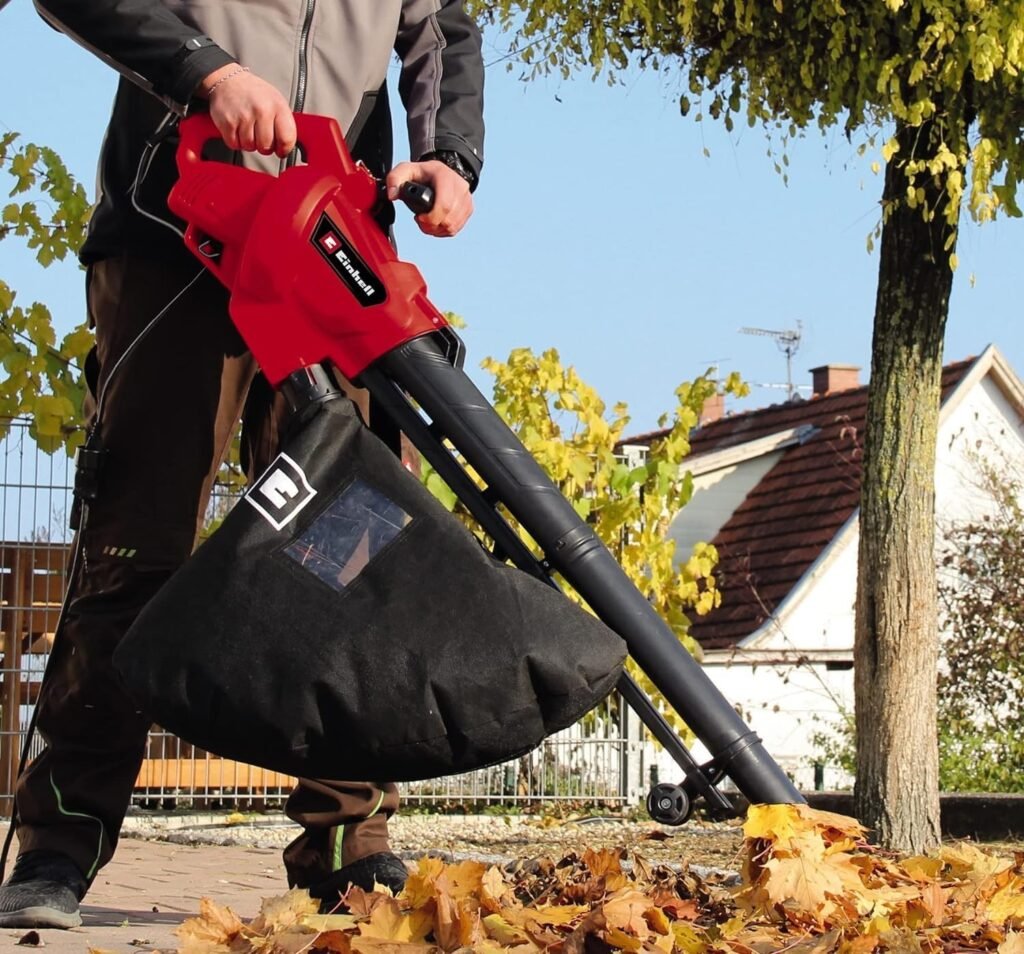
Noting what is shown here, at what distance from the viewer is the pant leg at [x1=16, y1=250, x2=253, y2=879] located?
2.76m

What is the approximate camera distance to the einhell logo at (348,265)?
2502 millimetres

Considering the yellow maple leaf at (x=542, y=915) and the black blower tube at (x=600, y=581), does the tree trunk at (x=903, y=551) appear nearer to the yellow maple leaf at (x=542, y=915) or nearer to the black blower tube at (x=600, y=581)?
the black blower tube at (x=600, y=581)

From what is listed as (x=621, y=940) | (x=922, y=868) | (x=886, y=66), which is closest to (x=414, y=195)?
(x=621, y=940)

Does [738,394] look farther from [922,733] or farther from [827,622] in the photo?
[827,622]

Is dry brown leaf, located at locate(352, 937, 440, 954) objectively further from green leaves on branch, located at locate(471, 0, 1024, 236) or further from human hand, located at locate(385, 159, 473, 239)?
green leaves on branch, located at locate(471, 0, 1024, 236)

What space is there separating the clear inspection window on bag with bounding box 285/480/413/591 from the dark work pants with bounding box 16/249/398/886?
643 mm

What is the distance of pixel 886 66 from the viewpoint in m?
5.84

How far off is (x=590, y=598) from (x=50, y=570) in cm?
563

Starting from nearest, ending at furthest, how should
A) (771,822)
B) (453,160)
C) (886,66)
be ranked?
(771,822) < (453,160) < (886,66)

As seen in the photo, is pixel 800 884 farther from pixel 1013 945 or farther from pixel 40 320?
pixel 40 320

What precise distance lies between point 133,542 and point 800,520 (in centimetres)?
1901

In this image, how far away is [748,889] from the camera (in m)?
2.34

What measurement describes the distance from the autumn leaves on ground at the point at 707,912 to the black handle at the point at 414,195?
1091 mm

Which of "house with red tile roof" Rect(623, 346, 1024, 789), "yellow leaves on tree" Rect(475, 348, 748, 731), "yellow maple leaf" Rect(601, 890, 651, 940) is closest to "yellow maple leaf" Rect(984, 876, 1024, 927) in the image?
"yellow maple leaf" Rect(601, 890, 651, 940)
